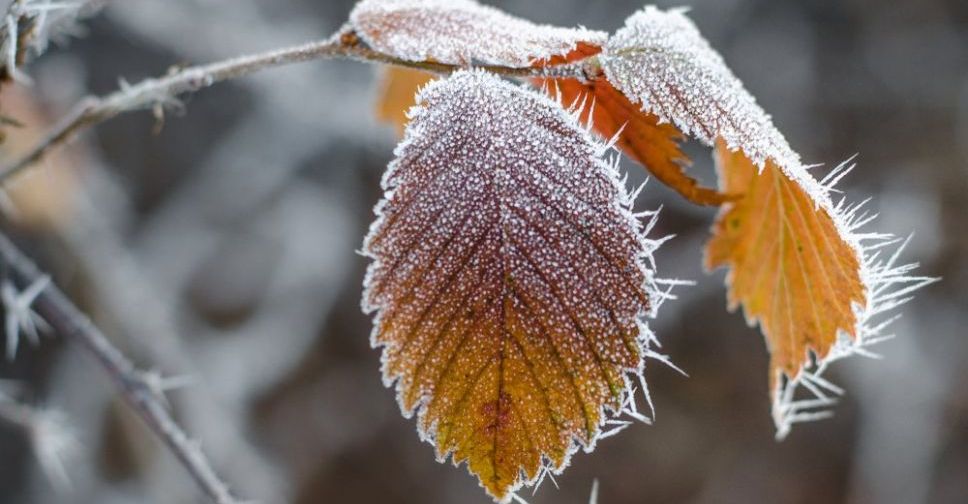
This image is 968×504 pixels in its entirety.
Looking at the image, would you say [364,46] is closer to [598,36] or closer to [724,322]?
[598,36]

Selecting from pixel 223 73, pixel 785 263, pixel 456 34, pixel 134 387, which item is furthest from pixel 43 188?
pixel 785 263

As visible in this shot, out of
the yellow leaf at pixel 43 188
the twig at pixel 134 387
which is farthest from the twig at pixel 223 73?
the yellow leaf at pixel 43 188

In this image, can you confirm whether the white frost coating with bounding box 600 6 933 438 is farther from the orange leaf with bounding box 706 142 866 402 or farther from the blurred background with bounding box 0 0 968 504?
the blurred background with bounding box 0 0 968 504

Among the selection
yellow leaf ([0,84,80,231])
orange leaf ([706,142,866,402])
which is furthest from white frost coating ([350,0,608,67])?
yellow leaf ([0,84,80,231])

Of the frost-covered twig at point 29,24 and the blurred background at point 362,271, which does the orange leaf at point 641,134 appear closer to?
the frost-covered twig at point 29,24

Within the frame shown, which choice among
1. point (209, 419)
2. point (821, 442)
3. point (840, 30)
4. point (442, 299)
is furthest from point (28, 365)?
point (840, 30)

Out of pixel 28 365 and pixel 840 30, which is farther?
pixel 840 30
